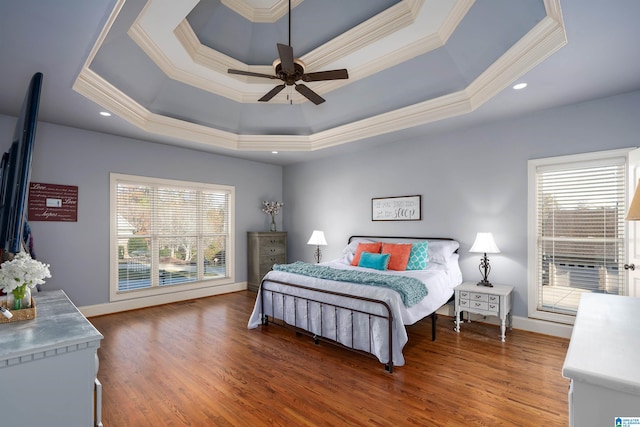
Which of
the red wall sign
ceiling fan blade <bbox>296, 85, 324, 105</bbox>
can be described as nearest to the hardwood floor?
the red wall sign

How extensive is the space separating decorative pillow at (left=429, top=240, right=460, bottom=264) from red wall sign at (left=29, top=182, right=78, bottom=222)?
5.02 metres

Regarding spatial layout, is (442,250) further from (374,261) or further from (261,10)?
(261,10)

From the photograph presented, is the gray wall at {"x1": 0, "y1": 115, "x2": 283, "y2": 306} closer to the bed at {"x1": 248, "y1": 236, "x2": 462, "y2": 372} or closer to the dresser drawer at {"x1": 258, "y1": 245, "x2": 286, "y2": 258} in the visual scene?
the dresser drawer at {"x1": 258, "y1": 245, "x2": 286, "y2": 258}

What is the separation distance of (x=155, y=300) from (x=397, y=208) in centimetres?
425

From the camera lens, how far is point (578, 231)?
3672 mm

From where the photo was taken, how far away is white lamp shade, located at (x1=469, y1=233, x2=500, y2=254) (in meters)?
3.88

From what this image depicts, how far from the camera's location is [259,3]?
332 centimetres

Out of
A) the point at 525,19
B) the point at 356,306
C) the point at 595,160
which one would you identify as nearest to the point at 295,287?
the point at 356,306

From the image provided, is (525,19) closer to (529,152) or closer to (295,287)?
(529,152)

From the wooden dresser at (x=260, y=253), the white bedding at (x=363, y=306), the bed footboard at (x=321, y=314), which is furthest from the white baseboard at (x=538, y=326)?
the wooden dresser at (x=260, y=253)

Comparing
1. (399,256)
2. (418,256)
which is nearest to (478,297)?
(418,256)

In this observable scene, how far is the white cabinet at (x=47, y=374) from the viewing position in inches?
54.0

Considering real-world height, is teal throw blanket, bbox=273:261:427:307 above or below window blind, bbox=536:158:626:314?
below

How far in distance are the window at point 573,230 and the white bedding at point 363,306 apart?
102 centimetres
